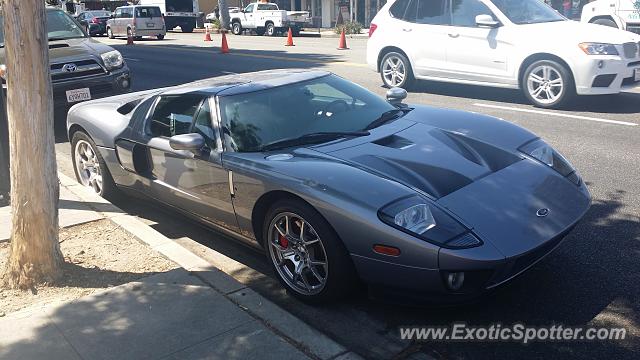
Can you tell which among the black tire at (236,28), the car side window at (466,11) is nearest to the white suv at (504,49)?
the car side window at (466,11)

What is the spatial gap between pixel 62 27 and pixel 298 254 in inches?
337

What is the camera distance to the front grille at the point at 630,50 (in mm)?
8909

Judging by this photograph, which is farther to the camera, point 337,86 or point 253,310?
point 337,86

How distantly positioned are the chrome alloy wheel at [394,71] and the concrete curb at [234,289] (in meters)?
6.84

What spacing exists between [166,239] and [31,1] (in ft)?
6.41

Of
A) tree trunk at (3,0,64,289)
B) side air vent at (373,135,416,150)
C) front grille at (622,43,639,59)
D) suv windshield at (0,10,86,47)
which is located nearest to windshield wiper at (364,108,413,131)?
side air vent at (373,135,416,150)

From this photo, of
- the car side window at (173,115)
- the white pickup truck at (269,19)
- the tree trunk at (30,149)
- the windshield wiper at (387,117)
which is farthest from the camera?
the white pickup truck at (269,19)

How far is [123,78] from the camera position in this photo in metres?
9.76

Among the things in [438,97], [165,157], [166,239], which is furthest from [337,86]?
[438,97]

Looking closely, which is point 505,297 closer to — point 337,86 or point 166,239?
point 337,86

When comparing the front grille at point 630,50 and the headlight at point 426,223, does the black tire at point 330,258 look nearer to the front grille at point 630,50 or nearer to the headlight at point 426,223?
the headlight at point 426,223

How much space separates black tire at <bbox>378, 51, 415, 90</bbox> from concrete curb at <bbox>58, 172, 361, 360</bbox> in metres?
6.80

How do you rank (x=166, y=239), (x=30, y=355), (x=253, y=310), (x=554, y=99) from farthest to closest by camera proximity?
(x=554, y=99) → (x=166, y=239) → (x=253, y=310) → (x=30, y=355)

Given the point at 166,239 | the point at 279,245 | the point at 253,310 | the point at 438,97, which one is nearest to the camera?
the point at 253,310
